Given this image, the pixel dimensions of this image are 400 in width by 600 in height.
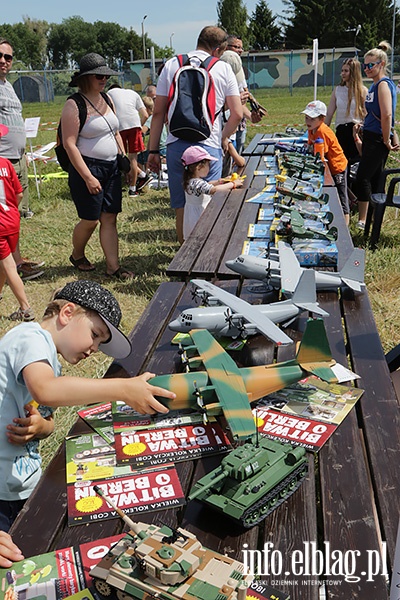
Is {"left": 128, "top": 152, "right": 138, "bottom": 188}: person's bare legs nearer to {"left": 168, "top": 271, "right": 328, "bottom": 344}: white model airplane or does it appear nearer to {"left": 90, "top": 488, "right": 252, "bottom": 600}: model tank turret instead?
{"left": 168, "top": 271, "right": 328, "bottom": 344}: white model airplane

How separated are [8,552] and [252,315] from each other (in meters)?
1.75

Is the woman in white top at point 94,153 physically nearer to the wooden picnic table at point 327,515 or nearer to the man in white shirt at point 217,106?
the man in white shirt at point 217,106

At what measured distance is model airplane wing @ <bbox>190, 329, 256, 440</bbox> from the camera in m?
2.14

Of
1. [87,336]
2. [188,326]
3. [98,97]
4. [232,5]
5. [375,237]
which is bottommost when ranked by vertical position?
[375,237]

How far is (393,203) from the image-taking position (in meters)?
7.26

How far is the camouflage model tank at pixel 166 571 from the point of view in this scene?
1413 mm

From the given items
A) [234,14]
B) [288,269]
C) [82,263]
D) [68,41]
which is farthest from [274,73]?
[68,41]

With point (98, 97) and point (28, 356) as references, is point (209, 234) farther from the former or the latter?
point (28, 356)

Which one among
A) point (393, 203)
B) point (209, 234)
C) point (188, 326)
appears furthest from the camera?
point (393, 203)

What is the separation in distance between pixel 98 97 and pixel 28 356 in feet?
14.6

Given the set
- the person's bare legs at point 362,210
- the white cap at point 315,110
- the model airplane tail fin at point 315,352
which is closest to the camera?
the model airplane tail fin at point 315,352

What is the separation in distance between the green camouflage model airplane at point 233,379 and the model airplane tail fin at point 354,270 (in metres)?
1.15

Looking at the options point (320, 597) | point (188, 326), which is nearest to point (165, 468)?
point (320, 597)

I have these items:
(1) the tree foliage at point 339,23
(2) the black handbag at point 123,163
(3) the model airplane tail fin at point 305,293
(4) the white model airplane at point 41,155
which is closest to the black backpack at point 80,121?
(2) the black handbag at point 123,163
